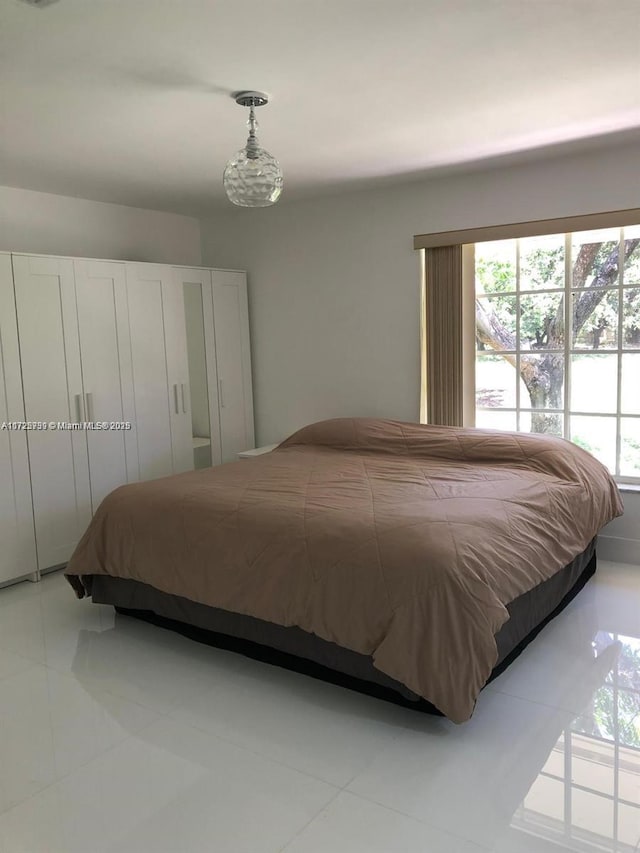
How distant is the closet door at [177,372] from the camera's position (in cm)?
455

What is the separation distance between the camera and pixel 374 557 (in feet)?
7.68

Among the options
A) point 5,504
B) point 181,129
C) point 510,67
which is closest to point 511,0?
point 510,67

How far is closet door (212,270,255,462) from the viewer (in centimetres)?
491

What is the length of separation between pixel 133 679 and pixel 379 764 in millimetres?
1103

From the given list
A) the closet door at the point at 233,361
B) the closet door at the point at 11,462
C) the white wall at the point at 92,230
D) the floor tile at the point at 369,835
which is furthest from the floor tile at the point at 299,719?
the white wall at the point at 92,230

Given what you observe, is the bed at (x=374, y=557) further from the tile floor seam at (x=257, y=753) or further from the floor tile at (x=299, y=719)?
the tile floor seam at (x=257, y=753)

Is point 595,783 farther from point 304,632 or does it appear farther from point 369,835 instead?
point 304,632

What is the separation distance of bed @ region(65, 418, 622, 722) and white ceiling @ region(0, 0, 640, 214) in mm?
1588

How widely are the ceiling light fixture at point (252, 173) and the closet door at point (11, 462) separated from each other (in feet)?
5.66

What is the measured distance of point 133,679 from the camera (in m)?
2.69

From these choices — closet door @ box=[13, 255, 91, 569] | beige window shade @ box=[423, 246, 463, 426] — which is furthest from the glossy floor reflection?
beige window shade @ box=[423, 246, 463, 426]

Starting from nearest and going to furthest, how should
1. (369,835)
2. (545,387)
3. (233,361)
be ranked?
(369,835), (545,387), (233,361)

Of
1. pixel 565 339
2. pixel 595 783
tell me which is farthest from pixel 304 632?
pixel 565 339

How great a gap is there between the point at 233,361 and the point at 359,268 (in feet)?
3.87
